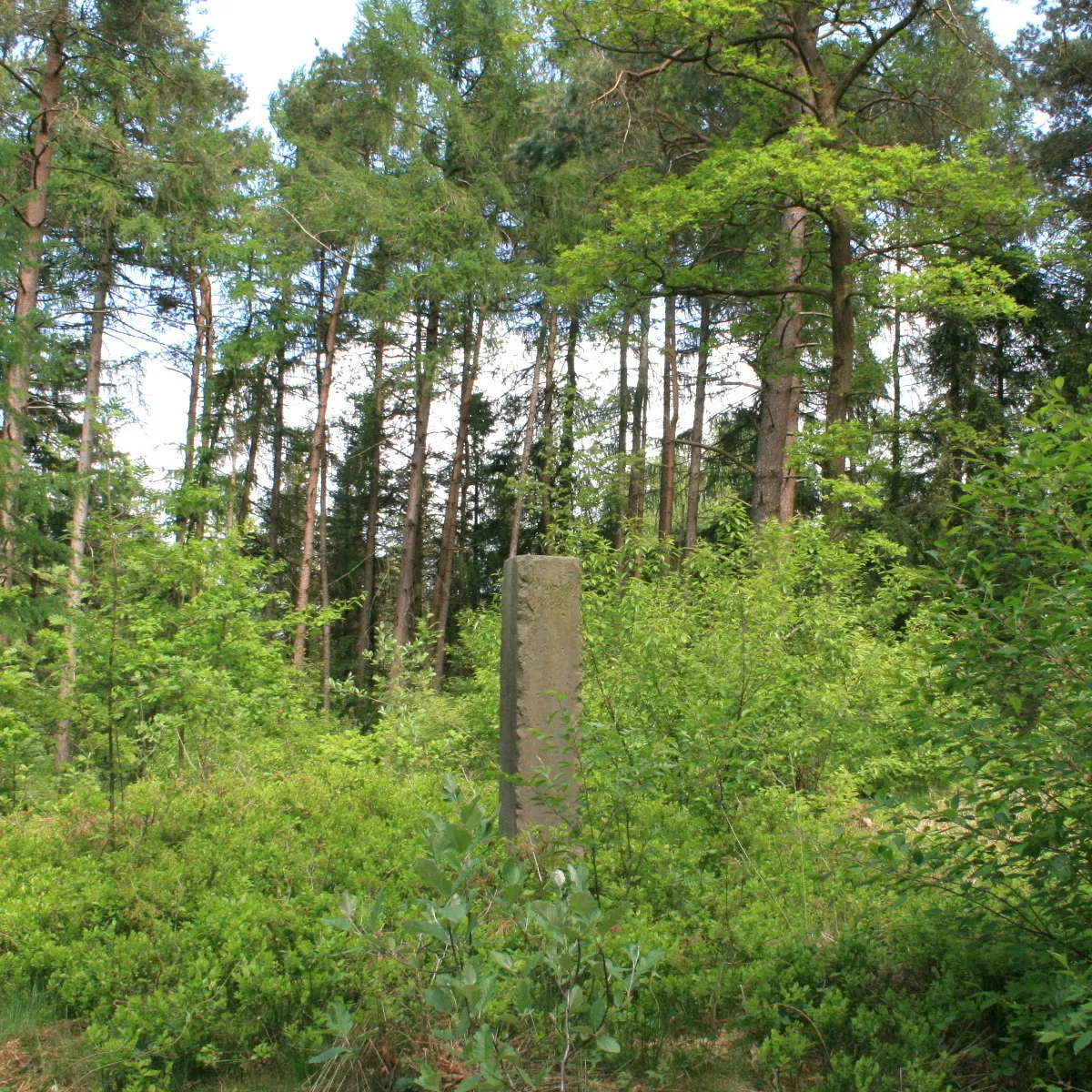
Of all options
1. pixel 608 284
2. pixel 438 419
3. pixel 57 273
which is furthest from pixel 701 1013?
pixel 438 419

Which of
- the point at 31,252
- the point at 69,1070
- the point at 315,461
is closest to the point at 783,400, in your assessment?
the point at 315,461

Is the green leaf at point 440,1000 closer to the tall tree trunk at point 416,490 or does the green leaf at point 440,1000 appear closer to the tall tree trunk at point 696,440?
the tall tree trunk at point 416,490

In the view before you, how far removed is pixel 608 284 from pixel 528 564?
8389mm

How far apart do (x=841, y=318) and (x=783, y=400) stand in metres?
1.63

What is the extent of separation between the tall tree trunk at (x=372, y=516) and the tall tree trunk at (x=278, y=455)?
2359 mm

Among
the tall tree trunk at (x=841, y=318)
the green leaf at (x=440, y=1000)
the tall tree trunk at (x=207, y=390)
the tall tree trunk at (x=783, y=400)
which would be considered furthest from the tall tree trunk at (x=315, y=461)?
the green leaf at (x=440, y=1000)

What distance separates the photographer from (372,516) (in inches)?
1080

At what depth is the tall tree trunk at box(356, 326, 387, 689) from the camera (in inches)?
915

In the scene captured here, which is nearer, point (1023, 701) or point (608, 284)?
point (1023, 701)

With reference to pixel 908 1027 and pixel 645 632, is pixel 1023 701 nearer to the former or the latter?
pixel 908 1027

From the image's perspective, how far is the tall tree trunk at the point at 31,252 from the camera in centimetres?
1290

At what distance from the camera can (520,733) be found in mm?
5391

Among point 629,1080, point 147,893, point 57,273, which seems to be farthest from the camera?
point 57,273

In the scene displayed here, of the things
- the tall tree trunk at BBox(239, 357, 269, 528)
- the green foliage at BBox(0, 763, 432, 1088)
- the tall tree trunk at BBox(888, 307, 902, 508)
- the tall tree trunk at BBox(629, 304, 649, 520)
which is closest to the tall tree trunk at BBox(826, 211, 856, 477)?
the tall tree trunk at BBox(888, 307, 902, 508)
